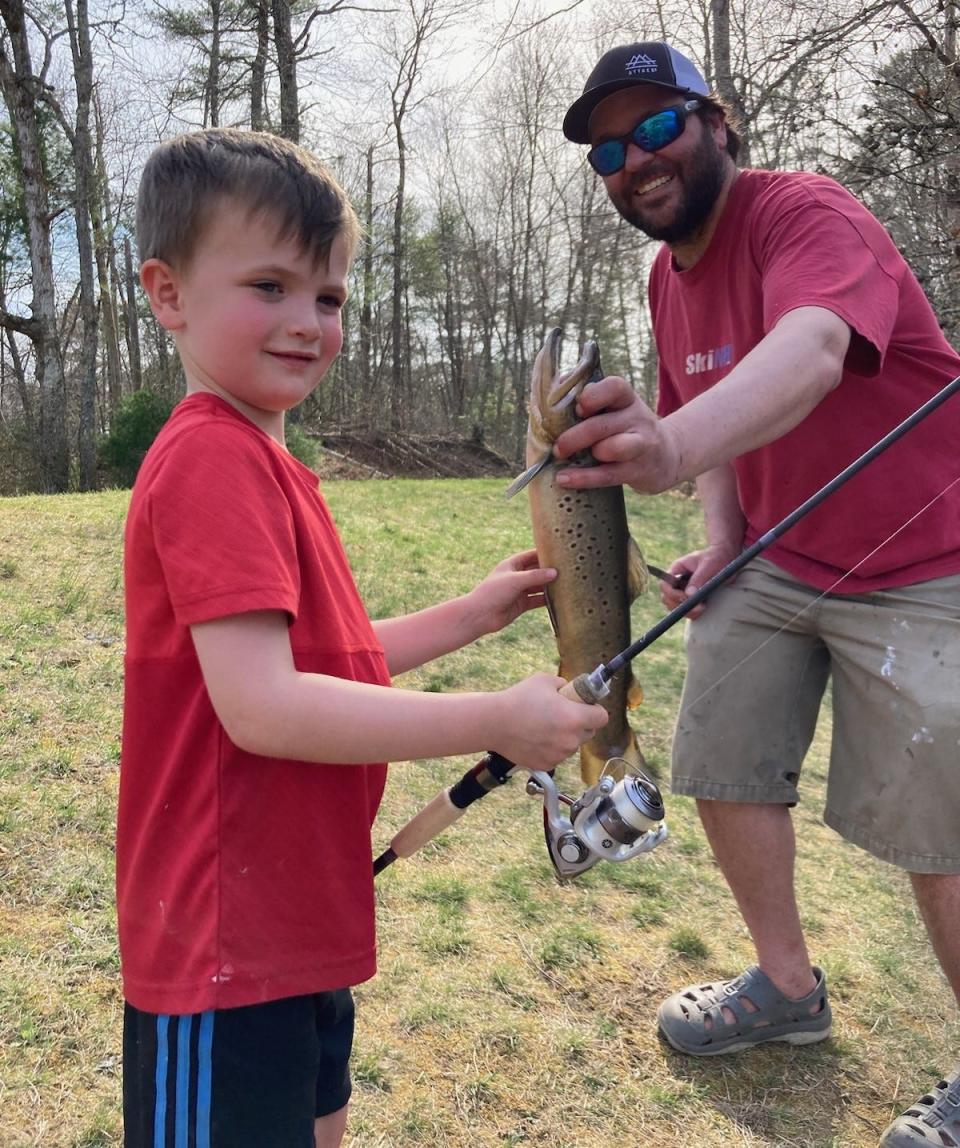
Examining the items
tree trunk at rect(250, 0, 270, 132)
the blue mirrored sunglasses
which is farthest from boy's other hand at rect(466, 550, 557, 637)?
tree trunk at rect(250, 0, 270, 132)

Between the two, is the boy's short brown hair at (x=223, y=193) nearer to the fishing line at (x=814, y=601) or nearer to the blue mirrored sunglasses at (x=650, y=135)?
the blue mirrored sunglasses at (x=650, y=135)

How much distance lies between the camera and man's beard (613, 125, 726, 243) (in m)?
2.67

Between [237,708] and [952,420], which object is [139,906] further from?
[952,420]

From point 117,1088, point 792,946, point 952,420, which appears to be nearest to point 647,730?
point 792,946

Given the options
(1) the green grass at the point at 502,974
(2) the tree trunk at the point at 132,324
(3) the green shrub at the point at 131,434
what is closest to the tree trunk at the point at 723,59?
(1) the green grass at the point at 502,974

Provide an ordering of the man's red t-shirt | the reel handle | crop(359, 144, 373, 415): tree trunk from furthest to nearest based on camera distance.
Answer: crop(359, 144, 373, 415): tree trunk
the man's red t-shirt
the reel handle

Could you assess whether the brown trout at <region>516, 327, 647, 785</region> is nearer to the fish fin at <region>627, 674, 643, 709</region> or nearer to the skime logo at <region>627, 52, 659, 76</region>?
the fish fin at <region>627, 674, 643, 709</region>

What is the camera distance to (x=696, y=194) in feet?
8.79

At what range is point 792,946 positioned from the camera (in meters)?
2.88

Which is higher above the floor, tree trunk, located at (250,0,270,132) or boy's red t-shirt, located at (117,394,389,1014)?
tree trunk, located at (250,0,270,132)

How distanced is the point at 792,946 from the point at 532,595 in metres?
1.52

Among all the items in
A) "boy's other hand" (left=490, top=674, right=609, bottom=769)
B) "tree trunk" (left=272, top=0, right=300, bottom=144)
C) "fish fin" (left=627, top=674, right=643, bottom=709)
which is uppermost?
"tree trunk" (left=272, top=0, right=300, bottom=144)

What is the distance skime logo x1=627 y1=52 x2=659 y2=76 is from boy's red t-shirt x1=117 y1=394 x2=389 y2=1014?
5.86 feet

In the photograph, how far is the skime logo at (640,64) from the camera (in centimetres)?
259
